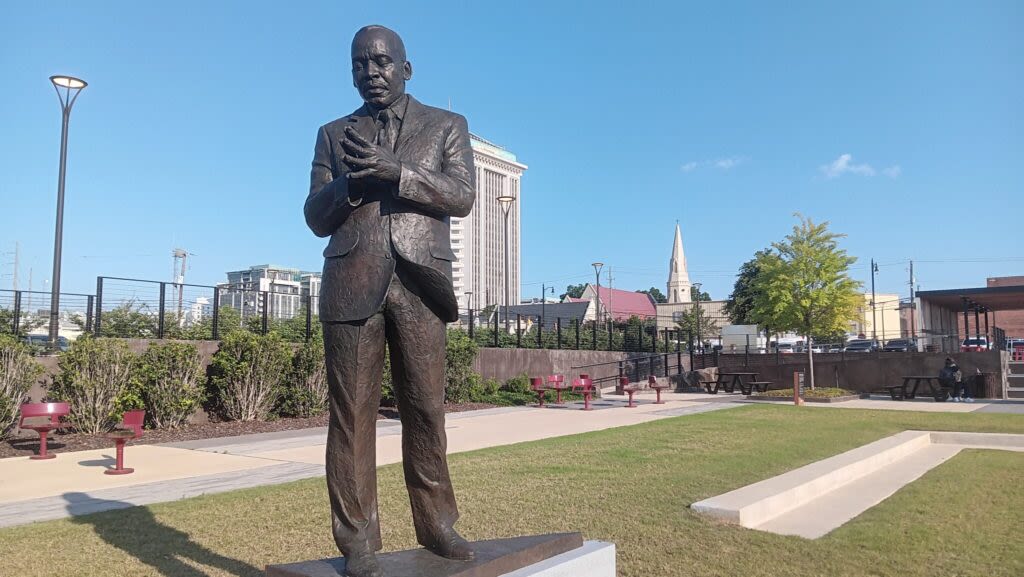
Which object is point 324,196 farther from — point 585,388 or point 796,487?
point 585,388

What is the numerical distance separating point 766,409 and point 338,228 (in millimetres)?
16877

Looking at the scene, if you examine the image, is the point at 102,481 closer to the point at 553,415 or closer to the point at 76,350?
the point at 76,350

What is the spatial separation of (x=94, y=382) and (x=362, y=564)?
1086cm

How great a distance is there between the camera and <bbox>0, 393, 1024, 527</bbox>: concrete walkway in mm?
7152

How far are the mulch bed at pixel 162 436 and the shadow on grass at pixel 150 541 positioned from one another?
309 cm

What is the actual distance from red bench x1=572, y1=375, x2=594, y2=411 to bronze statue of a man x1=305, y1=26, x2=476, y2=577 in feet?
52.4

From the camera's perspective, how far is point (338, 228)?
346 centimetres

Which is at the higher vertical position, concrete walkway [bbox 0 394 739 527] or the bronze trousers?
the bronze trousers

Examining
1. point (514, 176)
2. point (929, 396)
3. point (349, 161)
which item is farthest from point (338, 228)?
point (514, 176)

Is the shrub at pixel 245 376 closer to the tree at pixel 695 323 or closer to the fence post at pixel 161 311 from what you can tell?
the fence post at pixel 161 311

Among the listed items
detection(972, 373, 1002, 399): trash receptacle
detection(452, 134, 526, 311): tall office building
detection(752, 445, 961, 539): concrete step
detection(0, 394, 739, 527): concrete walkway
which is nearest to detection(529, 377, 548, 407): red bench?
detection(0, 394, 739, 527): concrete walkway

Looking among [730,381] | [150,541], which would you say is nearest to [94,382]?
[150,541]

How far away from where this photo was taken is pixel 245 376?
14.4 metres

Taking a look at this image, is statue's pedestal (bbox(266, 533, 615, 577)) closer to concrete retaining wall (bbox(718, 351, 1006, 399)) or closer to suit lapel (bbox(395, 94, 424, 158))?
suit lapel (bbox(395, 94, 424, 158))
